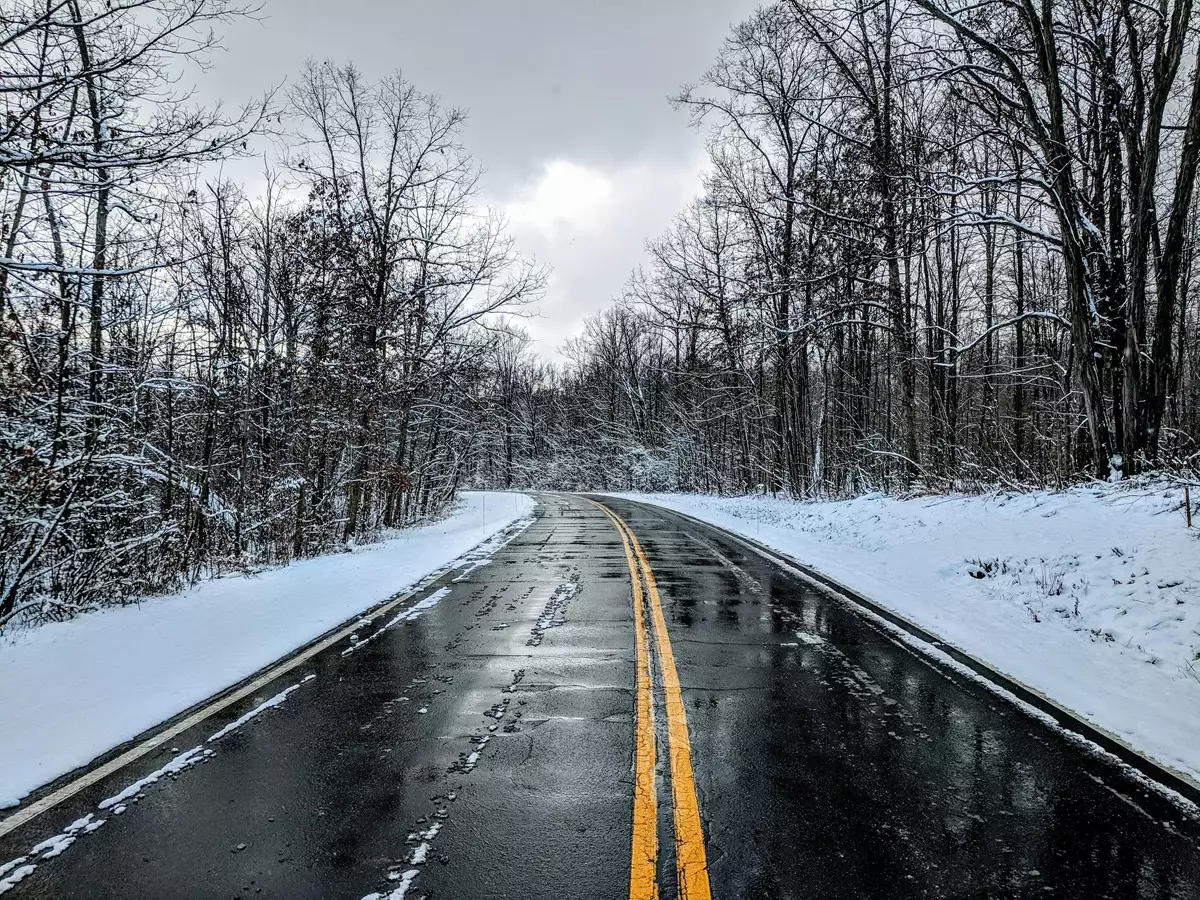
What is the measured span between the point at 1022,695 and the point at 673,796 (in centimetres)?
320

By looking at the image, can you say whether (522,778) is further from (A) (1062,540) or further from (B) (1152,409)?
(B) (1152,409)

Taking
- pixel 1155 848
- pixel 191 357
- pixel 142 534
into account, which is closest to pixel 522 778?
pixel 1155 848

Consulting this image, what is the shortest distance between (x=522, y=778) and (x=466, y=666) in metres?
2.17

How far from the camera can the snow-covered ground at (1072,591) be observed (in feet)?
16.5

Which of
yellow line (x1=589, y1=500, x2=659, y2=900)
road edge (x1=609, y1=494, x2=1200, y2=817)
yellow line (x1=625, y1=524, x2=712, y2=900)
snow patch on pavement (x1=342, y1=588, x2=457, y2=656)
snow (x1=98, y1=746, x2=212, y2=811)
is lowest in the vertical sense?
road edge (x1=609, y1=494, x2=1200, y2=817)

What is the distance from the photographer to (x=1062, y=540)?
847 centimetres

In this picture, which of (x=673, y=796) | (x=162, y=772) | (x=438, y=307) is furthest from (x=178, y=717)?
(x=438, y=307)

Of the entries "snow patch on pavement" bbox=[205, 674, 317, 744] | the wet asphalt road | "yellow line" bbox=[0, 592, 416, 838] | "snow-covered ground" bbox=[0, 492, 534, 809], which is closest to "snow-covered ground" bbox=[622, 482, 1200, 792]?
the wet asphalt road

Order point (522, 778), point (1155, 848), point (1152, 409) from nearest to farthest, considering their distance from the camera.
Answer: point (1155, 848) → point (522, 778) → point (1152, 409)

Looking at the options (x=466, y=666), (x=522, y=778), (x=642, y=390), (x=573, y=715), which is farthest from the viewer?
(x=642, y=390)

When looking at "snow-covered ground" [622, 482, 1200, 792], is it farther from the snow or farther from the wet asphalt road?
the snow

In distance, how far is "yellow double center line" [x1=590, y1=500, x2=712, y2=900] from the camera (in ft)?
9.17

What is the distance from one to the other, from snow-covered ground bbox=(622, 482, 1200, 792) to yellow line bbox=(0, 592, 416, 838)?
6184 mm

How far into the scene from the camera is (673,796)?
3500 mm
